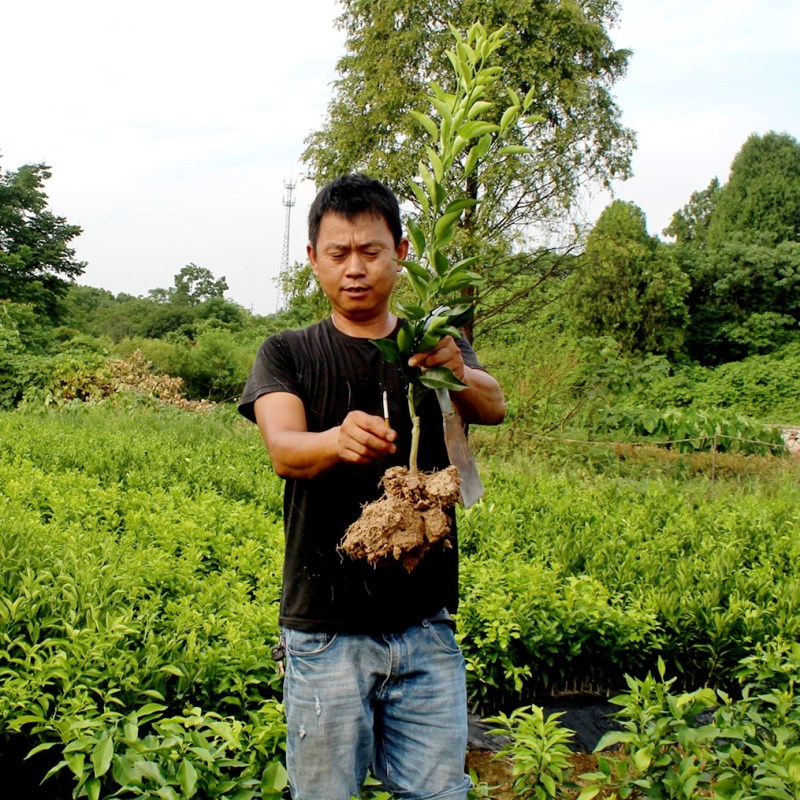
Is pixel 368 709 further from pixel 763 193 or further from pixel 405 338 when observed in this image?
pixel 763 193

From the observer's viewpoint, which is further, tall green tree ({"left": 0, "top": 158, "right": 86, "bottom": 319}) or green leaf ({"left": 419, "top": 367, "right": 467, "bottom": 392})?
tall green tree ({"left": 0, "top": 158, "right": 86, "bottom": 319})

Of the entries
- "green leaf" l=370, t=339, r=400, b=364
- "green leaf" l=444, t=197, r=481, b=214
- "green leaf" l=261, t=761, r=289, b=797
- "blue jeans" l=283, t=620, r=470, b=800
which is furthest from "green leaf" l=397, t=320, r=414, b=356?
"green leaf" l=261, t=761, r=289, b=797

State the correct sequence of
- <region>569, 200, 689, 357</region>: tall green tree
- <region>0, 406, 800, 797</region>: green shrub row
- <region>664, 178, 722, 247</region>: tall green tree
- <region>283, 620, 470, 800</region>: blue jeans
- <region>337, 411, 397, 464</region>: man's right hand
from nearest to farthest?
<region>337, 411, 397, 464</region>: man's right hand, <region>283, 620, 470, 800</region>: blue jeans, <region>0, 406, 800, 797</region>: green shrub row, <region>569, 200, 689, 357</region>: tall green tree, <region>664, 178, 722, 247</region>: tall green tree

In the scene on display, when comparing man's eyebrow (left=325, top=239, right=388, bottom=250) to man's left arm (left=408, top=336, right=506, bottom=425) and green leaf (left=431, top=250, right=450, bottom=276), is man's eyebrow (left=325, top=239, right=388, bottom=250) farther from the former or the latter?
man's left arm (left=408, top=336, right=506, bottom=425)

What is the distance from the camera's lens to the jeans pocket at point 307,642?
1840 millimetres

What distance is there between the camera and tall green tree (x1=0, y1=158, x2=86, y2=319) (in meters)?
24.5

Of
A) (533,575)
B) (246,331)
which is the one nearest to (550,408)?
(533,575)

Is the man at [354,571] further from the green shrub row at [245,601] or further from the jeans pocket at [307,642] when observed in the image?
the green shrub row at [245,601]

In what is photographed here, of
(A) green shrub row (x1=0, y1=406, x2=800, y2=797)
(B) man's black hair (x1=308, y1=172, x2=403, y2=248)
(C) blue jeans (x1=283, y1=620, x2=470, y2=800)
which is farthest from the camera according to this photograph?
(A) green shrub row (x1=0, y1=406, x2=800, y2=797)

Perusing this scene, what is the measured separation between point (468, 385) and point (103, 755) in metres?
1.43

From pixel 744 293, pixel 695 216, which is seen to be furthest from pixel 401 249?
pixel 695 216

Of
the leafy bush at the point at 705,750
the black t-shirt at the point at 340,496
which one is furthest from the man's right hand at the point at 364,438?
the leafy bush at the point at 705,750

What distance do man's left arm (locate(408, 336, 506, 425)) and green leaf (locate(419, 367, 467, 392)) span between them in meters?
0.03

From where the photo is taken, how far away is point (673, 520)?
20.1 feet
